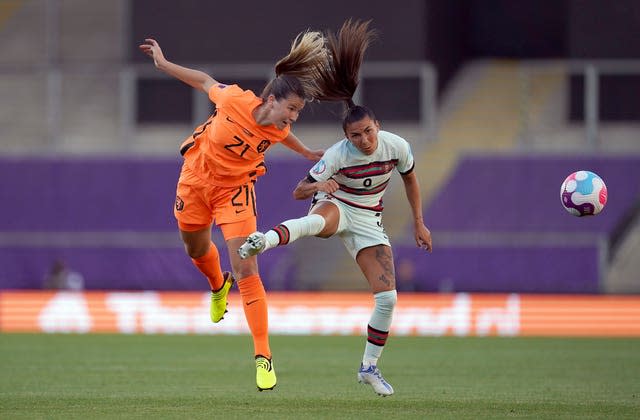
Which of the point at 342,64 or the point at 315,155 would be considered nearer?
the point at 342,64

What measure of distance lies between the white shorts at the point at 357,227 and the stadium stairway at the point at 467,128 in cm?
1220

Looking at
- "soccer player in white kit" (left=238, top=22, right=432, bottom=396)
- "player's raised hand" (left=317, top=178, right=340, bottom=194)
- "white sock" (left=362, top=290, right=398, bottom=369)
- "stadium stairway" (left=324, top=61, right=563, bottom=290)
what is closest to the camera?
"player's raised hand" (left=317, top=178, right=340, bottom=194)

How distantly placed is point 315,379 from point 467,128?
45.3 feet

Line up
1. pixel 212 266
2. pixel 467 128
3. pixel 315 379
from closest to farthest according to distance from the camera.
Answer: pixel 212 266 < pixel 315 379 < pixel 467 128

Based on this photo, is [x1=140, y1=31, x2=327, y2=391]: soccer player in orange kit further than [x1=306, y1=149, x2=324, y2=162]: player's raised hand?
No

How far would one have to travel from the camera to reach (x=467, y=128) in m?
24.4

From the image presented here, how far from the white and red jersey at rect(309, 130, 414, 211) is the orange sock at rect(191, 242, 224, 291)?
3.78ft

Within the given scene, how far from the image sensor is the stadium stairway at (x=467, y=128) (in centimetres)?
2280

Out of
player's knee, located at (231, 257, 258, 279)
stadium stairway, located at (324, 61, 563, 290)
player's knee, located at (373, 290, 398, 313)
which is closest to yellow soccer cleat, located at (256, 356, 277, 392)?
player's knee, located at (231, 257, 258, 279)

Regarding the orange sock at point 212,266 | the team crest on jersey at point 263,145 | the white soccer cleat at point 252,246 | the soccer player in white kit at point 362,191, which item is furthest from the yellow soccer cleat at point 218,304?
the white soccer cleat at point 252,246

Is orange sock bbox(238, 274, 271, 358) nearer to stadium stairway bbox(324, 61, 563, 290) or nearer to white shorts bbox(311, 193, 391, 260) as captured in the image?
white shorts bbox(311, 193, 391, 260)

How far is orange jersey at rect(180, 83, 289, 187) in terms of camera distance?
9.02m

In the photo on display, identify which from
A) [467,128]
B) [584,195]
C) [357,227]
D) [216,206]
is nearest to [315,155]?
[357,227]

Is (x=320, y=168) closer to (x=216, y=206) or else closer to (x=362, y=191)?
(x=362, y=191)
